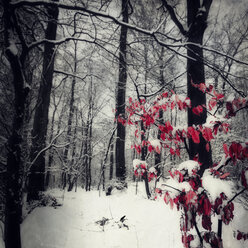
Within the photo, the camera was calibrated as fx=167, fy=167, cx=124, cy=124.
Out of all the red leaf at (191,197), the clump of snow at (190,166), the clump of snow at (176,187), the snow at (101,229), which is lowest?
the snow at (101,229)

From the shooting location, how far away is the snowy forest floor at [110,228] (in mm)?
3141

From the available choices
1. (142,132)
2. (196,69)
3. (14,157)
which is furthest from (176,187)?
(14,157)

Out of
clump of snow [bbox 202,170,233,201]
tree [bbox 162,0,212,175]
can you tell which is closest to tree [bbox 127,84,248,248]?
clump of snow [bbox 202,170,233,201]

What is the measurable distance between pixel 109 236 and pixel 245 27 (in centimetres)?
1255

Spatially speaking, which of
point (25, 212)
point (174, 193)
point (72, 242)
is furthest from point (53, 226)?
point (174, 193)

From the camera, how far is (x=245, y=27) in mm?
9742

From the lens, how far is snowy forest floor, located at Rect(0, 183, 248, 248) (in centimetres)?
314

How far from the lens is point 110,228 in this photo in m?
3.84

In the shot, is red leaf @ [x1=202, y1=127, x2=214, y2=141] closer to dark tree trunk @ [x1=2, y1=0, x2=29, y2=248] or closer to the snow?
the snow

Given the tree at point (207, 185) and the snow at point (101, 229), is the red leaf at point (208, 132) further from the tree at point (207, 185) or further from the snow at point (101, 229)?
the snow at point (101, 229)

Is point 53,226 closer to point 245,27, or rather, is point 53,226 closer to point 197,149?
point 197,149

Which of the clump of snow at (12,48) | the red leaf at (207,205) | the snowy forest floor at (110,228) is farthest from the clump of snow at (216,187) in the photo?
the clump of snow at (12,48)

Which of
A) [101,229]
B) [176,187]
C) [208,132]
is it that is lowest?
[101,229]

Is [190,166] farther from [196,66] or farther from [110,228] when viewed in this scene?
[110,228]
